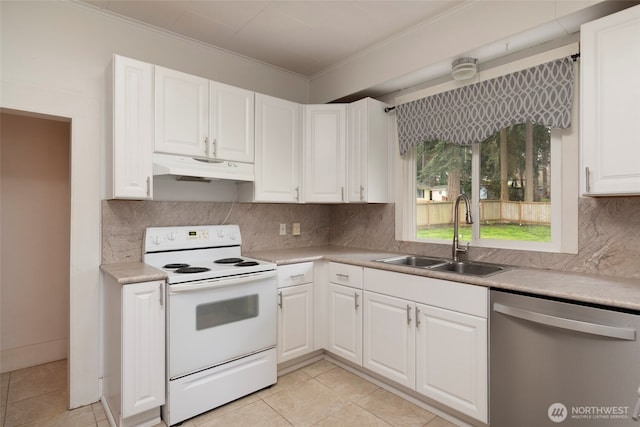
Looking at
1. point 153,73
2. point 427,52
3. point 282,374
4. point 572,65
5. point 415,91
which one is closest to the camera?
point 572,65

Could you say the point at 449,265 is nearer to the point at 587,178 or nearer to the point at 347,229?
the point at 587,178

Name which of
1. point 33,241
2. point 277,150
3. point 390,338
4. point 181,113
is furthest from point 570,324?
point 33,241

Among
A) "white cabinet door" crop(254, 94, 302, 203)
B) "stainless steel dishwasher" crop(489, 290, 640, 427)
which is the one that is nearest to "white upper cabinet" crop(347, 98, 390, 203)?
"white cabinet door" crop(254, 94, 302, 203)

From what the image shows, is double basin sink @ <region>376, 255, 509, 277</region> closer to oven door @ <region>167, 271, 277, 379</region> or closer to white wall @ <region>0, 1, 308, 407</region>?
oven door @ <region>167, 271, 277, 379</region>

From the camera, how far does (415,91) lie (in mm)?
2873

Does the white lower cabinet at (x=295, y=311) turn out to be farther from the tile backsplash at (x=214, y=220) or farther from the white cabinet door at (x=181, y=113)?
the white cabinet door at (x=181, y=113)

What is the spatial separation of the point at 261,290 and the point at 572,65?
2360 millimetres

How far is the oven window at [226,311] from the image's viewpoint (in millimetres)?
2102

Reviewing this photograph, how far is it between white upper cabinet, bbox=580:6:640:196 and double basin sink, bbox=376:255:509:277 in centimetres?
75

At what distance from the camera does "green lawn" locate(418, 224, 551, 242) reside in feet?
7.36

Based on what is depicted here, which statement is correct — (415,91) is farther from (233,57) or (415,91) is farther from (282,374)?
(282,374)

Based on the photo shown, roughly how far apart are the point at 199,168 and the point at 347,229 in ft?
5.37

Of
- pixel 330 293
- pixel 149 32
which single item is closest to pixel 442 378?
pixel 330 293

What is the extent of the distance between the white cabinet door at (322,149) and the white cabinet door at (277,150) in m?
0.08
